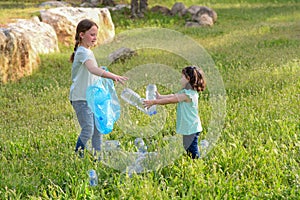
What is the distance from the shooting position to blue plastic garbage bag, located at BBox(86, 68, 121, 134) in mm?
5395

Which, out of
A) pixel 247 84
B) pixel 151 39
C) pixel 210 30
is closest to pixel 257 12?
pixel 210 30

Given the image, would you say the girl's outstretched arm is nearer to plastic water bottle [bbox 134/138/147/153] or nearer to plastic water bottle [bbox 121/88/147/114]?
plastic water bottle [bbox 121/88/147/114]

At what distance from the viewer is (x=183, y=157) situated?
17.9 feet

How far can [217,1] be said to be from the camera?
3022cm

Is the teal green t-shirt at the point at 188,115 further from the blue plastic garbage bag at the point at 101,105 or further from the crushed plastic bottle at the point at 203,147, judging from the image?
the blue plastic garbage bag at the point at 101,105

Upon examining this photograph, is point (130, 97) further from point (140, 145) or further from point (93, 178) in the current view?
point (93, 178)

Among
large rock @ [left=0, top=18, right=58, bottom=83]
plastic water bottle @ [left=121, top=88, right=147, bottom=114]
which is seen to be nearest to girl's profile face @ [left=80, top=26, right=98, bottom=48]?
plastic water bottle @ [left=121, top=88, right=147, bottom=114]

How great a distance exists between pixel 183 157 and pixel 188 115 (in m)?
0.44

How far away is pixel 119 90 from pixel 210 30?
1371 centimetres

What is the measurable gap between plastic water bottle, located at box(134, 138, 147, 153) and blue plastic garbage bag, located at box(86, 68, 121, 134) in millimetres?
601

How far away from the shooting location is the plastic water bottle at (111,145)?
233 inches

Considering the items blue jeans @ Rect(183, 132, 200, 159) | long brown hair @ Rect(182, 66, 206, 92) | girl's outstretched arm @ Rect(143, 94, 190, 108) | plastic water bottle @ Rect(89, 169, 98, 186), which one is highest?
long brown hair @ Rect(182, 66, 206, 92)

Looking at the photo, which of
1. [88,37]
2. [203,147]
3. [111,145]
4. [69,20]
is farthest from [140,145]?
[69,20]

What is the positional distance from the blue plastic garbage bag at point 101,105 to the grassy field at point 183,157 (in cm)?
40
